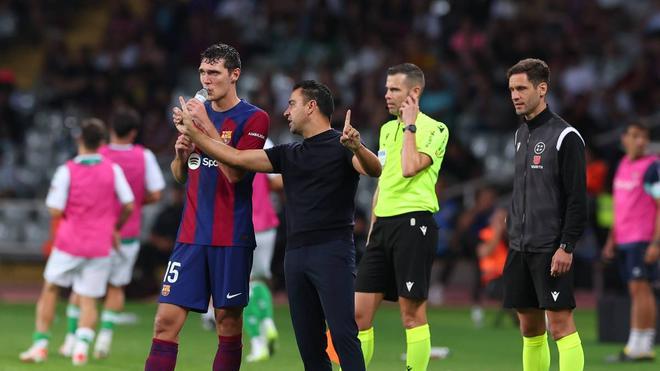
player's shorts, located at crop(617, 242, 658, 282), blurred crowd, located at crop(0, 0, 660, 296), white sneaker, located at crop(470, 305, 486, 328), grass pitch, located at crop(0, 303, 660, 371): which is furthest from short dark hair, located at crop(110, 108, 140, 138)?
blurred crowd, located at crop(0, 0, 660, 296)

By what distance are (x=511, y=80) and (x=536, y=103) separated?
236 millimetres

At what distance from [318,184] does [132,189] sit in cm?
483

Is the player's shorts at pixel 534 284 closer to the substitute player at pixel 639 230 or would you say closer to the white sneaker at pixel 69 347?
the substitute player at pixel 639 230

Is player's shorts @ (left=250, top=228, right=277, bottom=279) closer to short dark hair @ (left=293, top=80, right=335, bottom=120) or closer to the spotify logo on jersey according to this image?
the spotify logo on jersey

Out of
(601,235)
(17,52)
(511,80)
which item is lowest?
(601,235)

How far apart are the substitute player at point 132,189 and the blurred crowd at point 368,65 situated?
6.73 m

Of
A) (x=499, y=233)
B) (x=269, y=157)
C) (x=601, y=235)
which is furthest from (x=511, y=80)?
(x=601, y=235)

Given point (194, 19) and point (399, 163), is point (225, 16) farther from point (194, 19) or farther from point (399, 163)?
point (399, 163)

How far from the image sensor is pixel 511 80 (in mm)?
9484

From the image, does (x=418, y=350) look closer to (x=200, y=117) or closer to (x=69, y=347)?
(x=200, y=117)

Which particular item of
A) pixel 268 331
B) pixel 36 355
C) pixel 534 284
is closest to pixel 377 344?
pixel 268 331

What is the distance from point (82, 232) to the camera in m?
12.3

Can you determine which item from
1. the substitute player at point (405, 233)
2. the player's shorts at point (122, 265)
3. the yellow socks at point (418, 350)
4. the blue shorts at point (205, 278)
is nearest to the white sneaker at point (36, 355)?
the player's shorts at point (122, 265)

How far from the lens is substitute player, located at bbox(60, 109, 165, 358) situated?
42.7 feet
